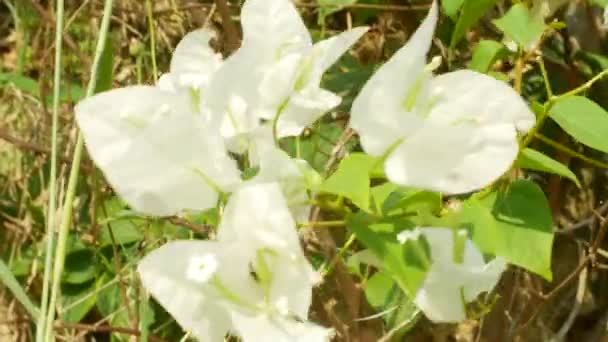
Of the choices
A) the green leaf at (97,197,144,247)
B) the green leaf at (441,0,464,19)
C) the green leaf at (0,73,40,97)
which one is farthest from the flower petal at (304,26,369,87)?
the green leaf at (0,73,40,97)

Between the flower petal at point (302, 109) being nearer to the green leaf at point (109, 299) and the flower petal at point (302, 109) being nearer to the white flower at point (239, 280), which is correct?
the white flower at point (239, 280)

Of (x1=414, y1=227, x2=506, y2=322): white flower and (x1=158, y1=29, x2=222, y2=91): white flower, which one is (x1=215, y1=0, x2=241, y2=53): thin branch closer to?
(x1=158, y1=29, x2=222, y2=91): white flower

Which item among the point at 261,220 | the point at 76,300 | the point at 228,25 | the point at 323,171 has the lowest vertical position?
the point at 76,300

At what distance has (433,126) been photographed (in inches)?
21.3

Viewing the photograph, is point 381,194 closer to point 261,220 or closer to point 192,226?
point 261,220

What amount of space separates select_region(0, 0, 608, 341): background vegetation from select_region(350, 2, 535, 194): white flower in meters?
0.32

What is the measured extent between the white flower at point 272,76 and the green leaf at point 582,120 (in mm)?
210

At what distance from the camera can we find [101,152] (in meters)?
0.55

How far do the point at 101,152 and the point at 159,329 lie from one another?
2.33 feet

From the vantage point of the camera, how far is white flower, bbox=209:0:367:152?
23.0 inches

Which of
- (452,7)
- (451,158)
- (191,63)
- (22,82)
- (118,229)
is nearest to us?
(451,158)

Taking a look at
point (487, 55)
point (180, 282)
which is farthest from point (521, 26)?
point (180, 282)

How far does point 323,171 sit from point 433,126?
567 millimetres

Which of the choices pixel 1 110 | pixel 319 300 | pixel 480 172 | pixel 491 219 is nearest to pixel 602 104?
pixel 319 300
